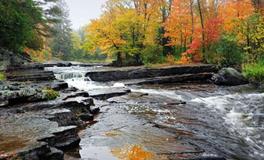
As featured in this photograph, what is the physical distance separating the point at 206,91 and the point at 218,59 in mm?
8527

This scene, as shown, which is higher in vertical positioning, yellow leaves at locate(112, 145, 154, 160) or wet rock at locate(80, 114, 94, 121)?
wet rock at locate(80, 114, 94, 121)

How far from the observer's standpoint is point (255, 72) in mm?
21562

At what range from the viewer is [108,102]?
13805 mm

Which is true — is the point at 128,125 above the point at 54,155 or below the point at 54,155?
below

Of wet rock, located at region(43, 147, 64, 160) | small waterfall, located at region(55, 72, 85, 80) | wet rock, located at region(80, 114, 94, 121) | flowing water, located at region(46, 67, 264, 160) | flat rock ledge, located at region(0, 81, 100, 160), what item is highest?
small waterfall, located at region(55, 72, 85, 80)

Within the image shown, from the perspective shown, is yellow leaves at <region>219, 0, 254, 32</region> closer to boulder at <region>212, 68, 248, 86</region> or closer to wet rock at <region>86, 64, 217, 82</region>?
wet rock at <region>86, 64, 217, 82</region>

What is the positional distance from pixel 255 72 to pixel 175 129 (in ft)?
46.1

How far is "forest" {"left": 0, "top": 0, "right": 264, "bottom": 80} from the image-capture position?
24047mm

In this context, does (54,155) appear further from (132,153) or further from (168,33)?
(168,33)

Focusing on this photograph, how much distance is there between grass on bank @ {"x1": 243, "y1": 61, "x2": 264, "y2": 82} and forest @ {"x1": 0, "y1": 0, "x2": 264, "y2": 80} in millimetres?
69

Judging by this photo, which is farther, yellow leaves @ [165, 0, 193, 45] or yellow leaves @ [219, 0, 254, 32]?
yellow leaves @ [165, 0, 193, 45]

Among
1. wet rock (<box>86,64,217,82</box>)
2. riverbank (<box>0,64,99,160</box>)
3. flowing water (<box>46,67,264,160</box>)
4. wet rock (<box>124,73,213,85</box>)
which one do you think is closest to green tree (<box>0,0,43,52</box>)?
wet rock (<box>86,64,217,82</box>)

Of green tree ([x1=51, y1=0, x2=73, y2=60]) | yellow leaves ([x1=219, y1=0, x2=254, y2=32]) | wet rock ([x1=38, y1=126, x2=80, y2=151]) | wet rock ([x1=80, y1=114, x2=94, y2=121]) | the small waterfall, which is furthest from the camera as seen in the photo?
green tree ([x1=51, y1=0, x2=73, y2=60])

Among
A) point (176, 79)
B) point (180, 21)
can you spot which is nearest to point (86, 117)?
point (176, 79)
